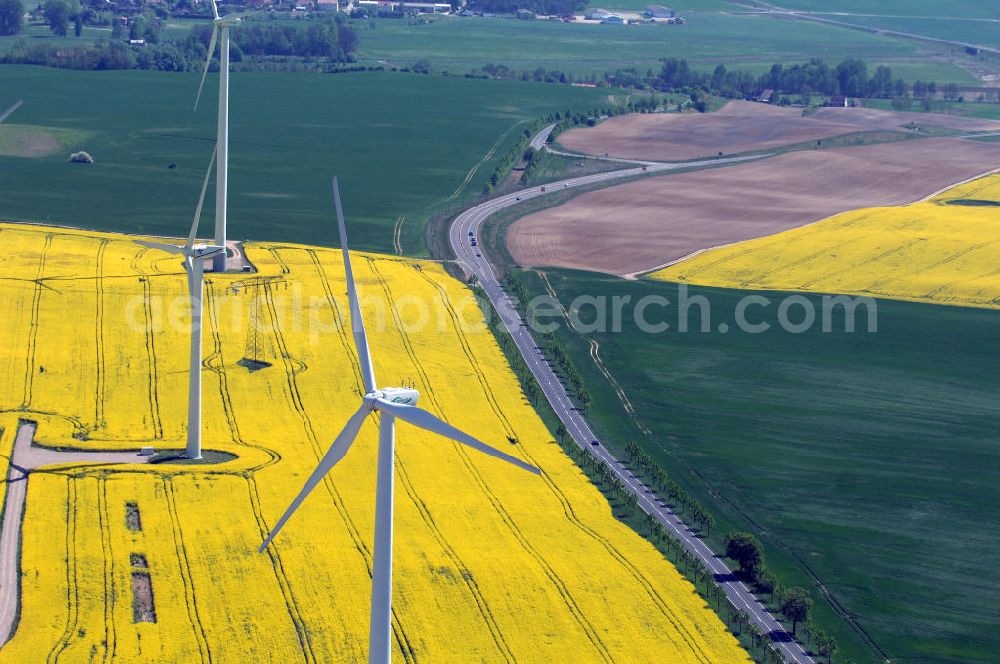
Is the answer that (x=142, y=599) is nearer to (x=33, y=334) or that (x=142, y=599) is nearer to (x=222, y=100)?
(x=222, y=100)

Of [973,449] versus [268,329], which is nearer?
[973,449]

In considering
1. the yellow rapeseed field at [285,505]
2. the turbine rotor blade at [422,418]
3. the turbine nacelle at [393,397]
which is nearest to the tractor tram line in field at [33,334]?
the yellow rapeseed field at [285,505]

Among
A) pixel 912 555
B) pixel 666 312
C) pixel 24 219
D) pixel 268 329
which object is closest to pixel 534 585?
pixel 912 555

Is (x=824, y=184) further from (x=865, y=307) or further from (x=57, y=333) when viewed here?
(x=57, y=333)

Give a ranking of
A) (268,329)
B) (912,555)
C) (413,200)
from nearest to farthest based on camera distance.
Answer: (912,555)
(268,329)
(413,200)

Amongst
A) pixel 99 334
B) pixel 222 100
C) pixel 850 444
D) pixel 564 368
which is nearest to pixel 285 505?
pixel 222 100

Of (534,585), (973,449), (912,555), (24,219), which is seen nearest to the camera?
(534,585)
